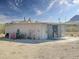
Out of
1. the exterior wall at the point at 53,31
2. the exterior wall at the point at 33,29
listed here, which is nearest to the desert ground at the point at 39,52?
the exterior wall at the point at 33,29

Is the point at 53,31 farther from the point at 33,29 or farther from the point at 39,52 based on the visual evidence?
the point at 39,52

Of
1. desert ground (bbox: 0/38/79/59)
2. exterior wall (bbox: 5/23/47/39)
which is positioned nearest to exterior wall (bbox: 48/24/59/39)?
exterior wall (bbox: 5/23/47/39)

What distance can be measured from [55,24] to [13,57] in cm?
Answer: 2097

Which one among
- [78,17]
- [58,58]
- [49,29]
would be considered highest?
[78,17]

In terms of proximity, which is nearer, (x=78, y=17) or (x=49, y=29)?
(x=49, y=29)

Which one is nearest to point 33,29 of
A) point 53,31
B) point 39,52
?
point 53,31

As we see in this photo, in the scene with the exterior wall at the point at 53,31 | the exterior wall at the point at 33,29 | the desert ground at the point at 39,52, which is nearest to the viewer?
the desert ground at the point at 39,52

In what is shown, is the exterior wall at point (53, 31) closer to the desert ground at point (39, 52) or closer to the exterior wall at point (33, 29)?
the exterior wall at point (33, 29)

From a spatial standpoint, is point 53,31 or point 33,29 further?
point 53,31

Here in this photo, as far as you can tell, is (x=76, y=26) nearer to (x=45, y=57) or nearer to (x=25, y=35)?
(x=25, y=35)

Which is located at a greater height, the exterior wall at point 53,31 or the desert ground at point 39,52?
the exterior wall at point 53,31

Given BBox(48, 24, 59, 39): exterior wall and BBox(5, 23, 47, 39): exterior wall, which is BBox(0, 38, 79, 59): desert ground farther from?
BBox(48, 24, 59, 39): exterior wall

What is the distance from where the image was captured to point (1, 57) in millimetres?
14625

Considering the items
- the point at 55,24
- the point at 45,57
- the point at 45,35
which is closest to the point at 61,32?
the point at 55,24
